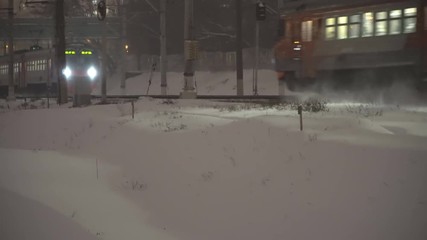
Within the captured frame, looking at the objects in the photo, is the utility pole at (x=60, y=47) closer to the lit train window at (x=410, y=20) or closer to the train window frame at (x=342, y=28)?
the train window frame at (x=342, y=28)

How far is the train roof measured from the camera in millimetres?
15197

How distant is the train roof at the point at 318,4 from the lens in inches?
598

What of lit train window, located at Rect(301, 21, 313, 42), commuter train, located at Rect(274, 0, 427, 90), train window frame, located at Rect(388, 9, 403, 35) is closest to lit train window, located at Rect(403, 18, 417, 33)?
commuter train, located at Rect(274, 0, 427, 90)

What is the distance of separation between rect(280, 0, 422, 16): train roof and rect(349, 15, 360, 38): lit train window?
39 centimetres

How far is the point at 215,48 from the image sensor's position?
4372 centimetres

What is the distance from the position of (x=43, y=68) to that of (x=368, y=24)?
23864 mm

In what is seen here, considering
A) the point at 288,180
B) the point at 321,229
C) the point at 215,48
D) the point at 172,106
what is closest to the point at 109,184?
the point at 288,180

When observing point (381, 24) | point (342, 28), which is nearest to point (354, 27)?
point (342, 28)

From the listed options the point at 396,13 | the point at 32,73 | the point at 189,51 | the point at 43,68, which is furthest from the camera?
the point at 32,73

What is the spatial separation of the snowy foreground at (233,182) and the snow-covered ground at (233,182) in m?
0.02

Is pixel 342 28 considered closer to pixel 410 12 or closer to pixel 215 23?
pixel 410 12

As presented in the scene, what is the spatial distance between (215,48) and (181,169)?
3602 centimetres

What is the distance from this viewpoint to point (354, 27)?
15766mm

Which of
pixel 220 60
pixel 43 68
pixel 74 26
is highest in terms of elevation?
pixel 74 26
